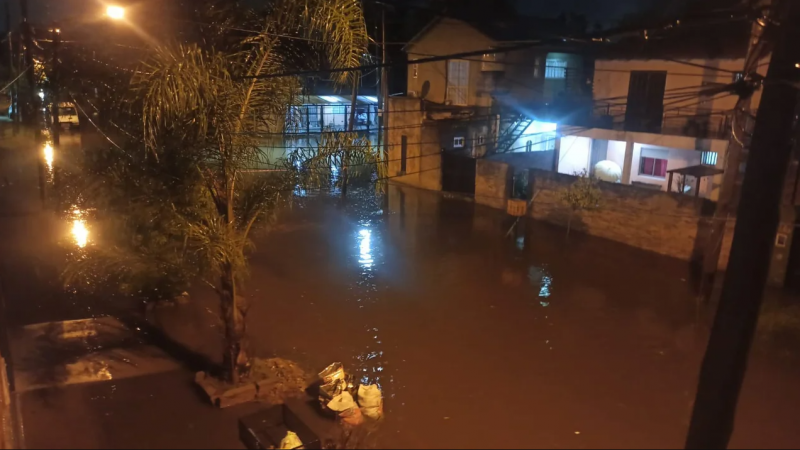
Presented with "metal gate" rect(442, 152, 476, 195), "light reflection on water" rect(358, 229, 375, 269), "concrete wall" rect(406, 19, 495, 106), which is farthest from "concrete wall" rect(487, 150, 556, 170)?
"light reflection on water" rect(358, 229, 375, 269)

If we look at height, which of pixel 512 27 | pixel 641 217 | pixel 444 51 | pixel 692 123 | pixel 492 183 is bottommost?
pixel 641 217

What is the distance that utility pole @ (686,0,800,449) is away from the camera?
4.58 m

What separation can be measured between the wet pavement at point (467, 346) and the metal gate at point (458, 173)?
4.96 meters

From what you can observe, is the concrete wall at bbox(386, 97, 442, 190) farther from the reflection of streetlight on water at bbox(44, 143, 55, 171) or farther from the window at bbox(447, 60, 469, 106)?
the reflection of streetlight on water at bbox(44, 143, 55, 171)

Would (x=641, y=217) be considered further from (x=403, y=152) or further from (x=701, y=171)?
(x=403, y=152)

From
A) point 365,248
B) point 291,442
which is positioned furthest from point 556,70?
point 291,442

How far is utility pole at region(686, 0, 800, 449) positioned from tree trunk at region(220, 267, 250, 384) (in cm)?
533

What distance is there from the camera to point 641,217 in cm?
1539

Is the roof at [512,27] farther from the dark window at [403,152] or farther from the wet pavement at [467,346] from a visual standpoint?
the wet pavement at [467,346]

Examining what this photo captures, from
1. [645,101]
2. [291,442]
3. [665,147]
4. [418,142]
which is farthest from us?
[418,142]

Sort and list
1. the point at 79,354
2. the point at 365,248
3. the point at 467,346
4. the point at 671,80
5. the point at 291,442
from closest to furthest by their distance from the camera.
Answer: the point at 291,442 < the point at 79,354 < the point at 467,346 < the point at 365,248 < the point at 671,80

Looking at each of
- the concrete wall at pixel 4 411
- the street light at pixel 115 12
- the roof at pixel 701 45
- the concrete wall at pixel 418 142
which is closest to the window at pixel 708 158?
the roof at pixel 701 45

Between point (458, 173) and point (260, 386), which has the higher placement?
point (458, 173)

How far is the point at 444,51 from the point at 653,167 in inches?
374
